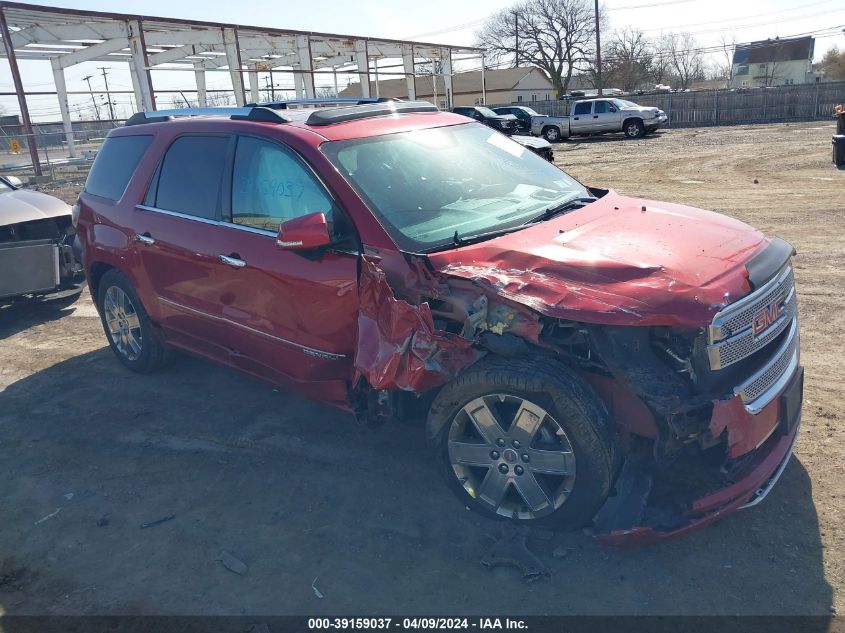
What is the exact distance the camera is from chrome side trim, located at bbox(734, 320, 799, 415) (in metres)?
2.86

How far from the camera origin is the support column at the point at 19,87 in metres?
19.6

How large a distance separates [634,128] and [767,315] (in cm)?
2743

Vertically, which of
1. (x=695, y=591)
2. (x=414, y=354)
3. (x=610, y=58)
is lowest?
(x=695, y=591)

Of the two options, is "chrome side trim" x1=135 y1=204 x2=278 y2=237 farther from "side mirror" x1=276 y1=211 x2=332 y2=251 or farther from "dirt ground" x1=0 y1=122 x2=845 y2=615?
"dirt ground" x1=0 y1=122 x2=845 y2=615

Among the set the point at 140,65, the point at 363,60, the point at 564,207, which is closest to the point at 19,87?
the point at 140,65

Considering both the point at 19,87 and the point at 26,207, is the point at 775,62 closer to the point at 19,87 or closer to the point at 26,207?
the point at 19,87

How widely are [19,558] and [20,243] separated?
4.36m

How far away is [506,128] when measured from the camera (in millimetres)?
28766

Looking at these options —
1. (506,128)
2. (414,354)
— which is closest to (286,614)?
(414,354)

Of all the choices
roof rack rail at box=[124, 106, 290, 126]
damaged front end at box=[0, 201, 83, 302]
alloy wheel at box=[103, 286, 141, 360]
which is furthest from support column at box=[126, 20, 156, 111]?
alloy wheel at box=[103, 286, 141, 360]

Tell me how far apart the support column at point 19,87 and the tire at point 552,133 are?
20177 millimetres

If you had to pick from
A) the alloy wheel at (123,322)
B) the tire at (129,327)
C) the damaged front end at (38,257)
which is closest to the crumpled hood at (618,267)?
the tire at (129,327)

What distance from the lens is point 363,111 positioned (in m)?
4.26

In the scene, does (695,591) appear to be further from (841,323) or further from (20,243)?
(20,243)
